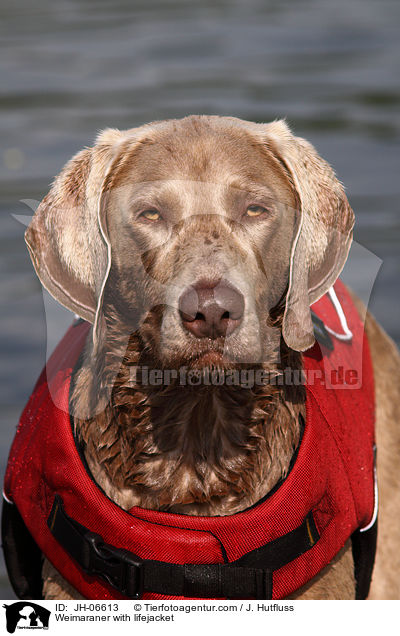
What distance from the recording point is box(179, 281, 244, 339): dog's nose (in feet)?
10.0

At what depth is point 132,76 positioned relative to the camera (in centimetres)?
1258

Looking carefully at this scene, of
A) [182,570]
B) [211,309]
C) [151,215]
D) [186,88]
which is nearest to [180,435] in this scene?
[182,570]

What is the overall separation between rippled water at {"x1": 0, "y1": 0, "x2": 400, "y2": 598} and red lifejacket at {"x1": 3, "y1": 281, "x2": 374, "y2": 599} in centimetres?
141

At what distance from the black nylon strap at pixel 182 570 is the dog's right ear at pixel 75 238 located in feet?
2.51

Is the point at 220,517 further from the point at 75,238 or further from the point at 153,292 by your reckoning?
the point at 75,238

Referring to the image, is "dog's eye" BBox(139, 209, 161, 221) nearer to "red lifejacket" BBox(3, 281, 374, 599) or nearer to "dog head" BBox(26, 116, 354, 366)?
"dog head" BBox(26, 116, 354, 366)

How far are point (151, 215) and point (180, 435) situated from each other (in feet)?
2.52

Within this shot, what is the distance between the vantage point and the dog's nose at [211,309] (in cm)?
306

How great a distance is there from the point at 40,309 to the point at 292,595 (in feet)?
14.1

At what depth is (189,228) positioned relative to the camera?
3.34m

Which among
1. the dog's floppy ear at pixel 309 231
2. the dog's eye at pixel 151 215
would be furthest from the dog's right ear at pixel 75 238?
the dog's floppy ear at pixel 309 231

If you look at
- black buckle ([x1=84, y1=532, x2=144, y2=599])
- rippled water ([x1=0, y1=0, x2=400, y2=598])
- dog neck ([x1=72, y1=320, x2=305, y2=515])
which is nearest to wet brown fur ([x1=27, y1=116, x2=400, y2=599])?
dog neck ([x1=72, y1=320, x2=305, y2=515])

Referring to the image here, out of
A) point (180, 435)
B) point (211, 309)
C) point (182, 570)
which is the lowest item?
point (182, 570)

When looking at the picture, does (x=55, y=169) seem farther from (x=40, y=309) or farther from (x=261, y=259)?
(x=261, y=259)
